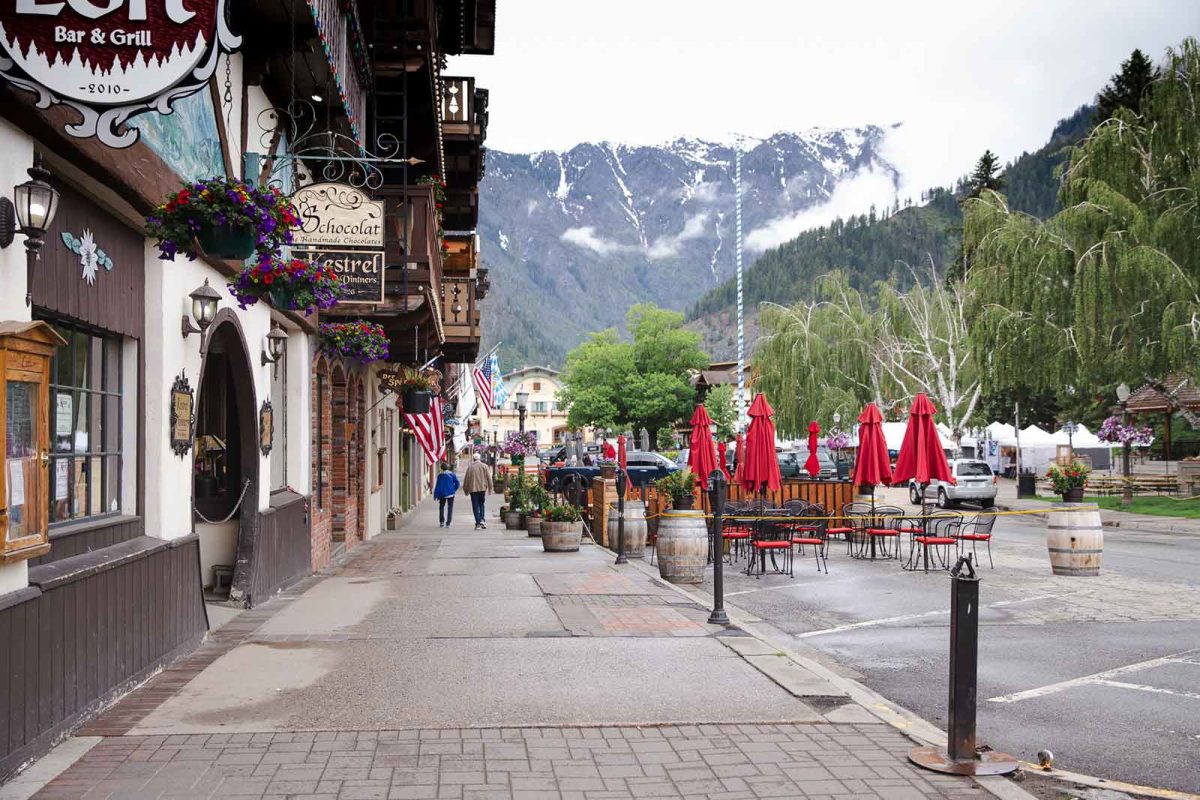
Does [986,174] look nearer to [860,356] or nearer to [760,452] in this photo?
[860,356]

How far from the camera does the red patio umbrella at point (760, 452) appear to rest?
18562 mm


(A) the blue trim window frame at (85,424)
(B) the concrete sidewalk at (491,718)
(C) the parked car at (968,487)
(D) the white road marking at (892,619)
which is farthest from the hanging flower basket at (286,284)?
(C) the parked car at (968,487)

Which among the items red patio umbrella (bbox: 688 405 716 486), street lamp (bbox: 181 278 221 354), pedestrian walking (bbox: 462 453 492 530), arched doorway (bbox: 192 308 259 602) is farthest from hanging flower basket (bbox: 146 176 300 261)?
pedestrian walking (bbox: 462 453 492 530)

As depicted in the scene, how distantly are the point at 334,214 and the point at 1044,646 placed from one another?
8.09 meters

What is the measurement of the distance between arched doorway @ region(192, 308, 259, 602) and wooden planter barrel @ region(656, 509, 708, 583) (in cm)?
559

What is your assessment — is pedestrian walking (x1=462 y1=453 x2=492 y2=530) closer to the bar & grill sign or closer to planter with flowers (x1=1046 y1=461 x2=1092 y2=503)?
planter with flowers (x1=1046 y1=461 x2=1092 y2=503)

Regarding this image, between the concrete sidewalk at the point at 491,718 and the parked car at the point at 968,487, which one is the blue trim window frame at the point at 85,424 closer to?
the concrete sidewalk at the point at 491,718

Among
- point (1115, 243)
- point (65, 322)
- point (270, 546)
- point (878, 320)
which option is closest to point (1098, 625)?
point (270, 546)

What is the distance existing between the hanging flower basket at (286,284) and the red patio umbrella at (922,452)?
11.6m

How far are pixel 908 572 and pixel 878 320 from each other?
34123mm

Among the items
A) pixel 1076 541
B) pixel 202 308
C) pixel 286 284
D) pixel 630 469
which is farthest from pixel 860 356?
pixel 286 284

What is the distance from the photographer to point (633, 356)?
91.8 meters

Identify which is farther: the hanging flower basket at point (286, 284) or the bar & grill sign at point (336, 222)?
the bar & grill sign at point (336, 222)

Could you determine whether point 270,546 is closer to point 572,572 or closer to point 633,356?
point 572,572
